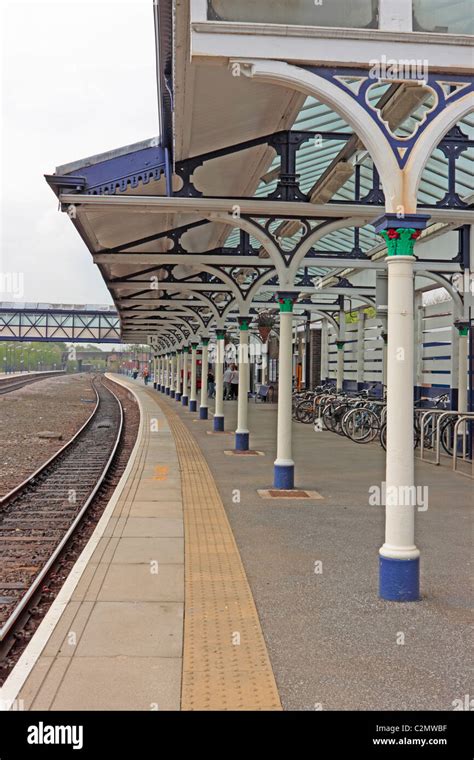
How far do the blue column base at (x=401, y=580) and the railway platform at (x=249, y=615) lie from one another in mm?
105

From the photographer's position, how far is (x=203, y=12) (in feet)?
17.4

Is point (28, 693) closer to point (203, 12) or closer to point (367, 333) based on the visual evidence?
point (203, 12)

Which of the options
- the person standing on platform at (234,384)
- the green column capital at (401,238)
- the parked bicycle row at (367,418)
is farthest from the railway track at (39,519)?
the person standing on platform at (234,384)

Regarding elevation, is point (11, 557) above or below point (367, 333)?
below

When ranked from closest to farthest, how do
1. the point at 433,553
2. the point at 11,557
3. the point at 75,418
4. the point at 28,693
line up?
the point at 28,693 < the point at 433,553 < the point at 11,557 < the point at 75,418

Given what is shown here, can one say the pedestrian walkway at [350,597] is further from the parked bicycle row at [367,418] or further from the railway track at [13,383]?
the railway track at [13,383]

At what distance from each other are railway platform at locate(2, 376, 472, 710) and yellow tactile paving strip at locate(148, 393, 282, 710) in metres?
0.01

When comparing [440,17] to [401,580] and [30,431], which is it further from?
[30,431]

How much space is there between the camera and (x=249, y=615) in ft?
17.1

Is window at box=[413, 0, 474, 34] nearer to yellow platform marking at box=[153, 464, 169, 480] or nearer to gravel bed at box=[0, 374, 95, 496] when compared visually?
yellow platform marking at box=[153, 464, 169, 480]

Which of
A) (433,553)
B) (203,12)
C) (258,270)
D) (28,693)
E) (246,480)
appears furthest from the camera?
(258,270)

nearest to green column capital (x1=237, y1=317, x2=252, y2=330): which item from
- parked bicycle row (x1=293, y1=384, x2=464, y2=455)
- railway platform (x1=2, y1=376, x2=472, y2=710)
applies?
parked bicycle row (x1=293, y1=384, x2=464, y2=455)
